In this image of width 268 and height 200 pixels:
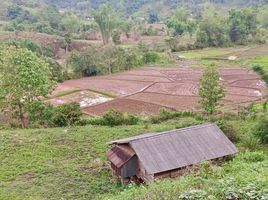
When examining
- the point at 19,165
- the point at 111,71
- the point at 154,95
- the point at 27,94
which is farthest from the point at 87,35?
the point at 19,165

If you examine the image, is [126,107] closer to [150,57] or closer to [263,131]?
[263,131]

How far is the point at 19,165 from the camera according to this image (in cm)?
2166

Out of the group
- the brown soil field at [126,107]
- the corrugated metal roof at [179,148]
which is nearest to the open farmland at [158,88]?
the brown soil field at [126,107]

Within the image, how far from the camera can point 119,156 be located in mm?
19406

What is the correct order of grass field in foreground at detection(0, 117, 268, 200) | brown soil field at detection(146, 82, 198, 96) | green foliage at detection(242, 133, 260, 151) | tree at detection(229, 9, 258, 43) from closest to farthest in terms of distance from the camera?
grass field in foreground at detection(0, 117, 268, 200) < green foliage at detection(242, 133, 260, 151) < brown soil field at detection(146, 82, 198, 96) < tree at detection(229, 9, 258, 43)

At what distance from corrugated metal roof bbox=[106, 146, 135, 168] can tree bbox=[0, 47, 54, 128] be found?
13161 millimetres

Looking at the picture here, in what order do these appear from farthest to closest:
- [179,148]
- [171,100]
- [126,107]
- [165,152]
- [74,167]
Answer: [171,100] → [126,107] → [74,167] → [179,148] → [165,152]

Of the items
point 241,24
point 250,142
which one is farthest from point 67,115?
point 241,24

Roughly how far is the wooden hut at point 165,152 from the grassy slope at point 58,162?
123cm

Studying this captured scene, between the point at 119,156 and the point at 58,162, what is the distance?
458cm

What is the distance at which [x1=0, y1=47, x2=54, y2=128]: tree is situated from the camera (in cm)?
3041

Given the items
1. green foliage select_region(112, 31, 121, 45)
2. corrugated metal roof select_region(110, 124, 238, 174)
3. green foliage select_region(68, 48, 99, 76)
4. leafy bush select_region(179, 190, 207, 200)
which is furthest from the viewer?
green foliage select_region(112, 31, 121, 45)

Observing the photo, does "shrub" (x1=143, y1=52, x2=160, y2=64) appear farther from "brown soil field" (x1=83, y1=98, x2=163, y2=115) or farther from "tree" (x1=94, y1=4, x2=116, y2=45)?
"brown soil field" (x1=83, y1=98, x2=163, y2=115)

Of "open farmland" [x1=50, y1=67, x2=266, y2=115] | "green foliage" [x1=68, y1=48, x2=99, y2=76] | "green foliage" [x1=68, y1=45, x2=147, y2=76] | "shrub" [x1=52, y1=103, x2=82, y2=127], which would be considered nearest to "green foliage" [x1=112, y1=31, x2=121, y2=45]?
"green foliage" [x1=68, y1=45, x2=147, y2=76]
